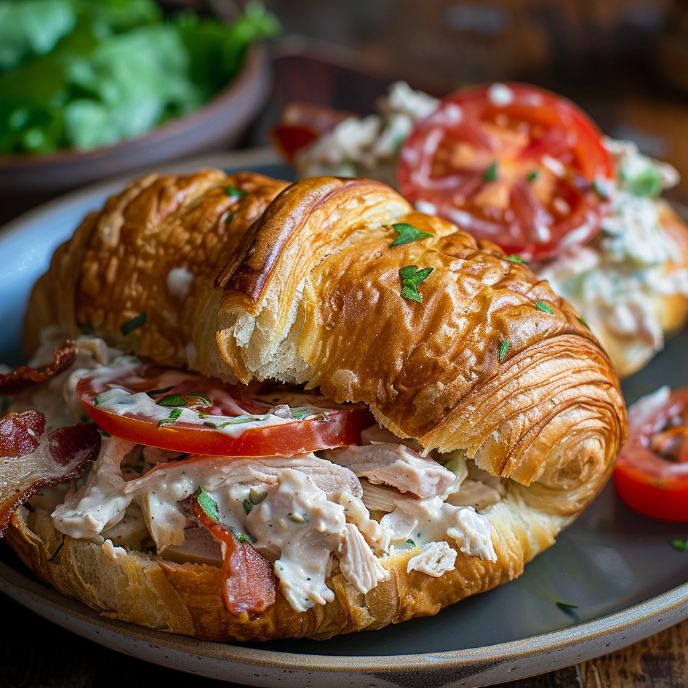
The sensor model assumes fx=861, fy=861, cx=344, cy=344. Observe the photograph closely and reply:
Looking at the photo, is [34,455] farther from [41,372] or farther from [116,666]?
[116,666]

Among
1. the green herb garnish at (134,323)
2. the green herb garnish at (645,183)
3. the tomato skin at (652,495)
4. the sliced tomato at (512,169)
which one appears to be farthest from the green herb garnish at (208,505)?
the green herb garnish at (645,183)

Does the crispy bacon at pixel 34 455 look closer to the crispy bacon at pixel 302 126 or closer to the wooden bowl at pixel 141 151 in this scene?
the crispy bacon at pixel 302 126

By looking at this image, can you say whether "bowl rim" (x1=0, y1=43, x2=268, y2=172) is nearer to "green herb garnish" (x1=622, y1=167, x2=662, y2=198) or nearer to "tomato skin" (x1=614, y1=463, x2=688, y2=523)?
"green herb garnish" (x1=622, y1=167, x2=662, y2=198)

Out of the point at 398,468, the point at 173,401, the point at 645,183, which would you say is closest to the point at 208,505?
the point at 173,401

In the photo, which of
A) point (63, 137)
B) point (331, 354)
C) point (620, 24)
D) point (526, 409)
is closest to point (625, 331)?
point (526, 409)

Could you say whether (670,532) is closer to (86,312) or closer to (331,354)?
(331,354)

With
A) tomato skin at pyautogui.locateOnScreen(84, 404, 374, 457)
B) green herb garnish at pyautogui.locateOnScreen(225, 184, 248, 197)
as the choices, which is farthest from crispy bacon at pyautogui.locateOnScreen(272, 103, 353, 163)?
tomato skin at pyautogui.locateOnScreen(84, 404, 374, 457)
